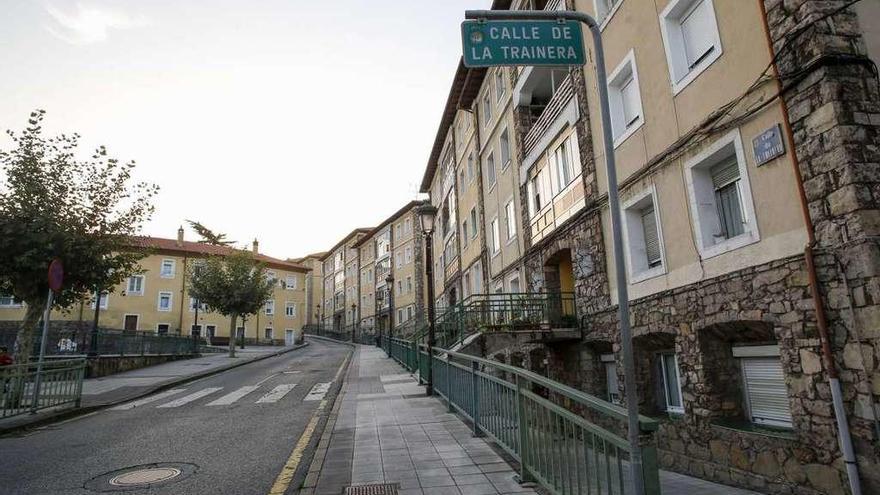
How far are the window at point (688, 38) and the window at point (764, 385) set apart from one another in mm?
4513

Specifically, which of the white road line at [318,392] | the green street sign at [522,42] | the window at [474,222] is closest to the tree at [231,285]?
the window at [474,222]

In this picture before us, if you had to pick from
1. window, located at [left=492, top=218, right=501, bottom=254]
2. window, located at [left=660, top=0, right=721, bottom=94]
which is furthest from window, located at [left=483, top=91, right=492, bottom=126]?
window, located at [left=660, top=0, right=721, bottom=94]

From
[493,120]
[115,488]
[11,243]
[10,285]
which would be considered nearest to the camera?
[115,488]

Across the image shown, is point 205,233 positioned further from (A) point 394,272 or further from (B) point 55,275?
(B) point 55,275

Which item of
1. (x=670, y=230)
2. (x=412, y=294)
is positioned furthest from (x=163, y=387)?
(x=412, y=294)

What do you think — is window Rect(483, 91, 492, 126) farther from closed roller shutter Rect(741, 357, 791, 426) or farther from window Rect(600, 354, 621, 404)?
→ closed roller shutter Rect(741, 357, 791, 426)

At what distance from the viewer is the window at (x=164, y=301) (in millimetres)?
46969

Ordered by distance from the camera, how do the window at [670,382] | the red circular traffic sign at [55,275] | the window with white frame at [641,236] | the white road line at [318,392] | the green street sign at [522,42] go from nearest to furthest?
the green street sign at [522,42]
the window at [670,382]
the red circular traffic sign at [55,275]
the window with white frame at [641,236]
the white road line at [318,392]

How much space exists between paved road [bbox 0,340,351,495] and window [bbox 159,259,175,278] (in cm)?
4000

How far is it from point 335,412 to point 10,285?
29.2ft

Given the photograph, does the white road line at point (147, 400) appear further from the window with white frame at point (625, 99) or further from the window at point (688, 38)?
the window at point (688, 38)

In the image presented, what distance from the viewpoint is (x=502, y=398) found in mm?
Result: 5879

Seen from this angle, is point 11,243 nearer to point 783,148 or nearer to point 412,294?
point 783,148

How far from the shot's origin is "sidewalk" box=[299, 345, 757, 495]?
4973 millimetres
